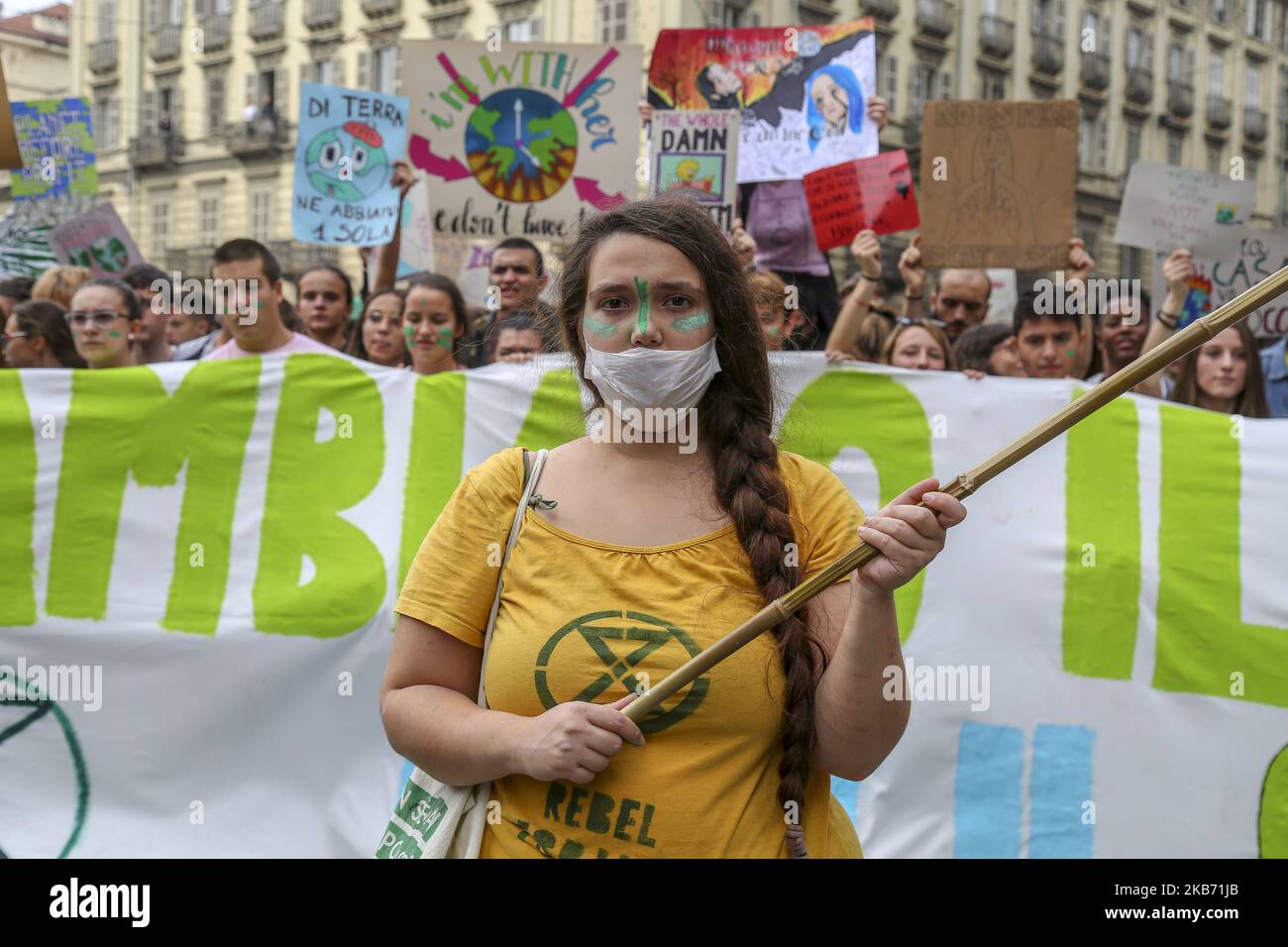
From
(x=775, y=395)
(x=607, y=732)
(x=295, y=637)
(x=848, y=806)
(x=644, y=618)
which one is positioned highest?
(x=775, y=395)

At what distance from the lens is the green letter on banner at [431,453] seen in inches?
187

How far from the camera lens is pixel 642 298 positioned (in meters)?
2.32

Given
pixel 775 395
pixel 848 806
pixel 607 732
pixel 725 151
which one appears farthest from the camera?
pixel 725 151

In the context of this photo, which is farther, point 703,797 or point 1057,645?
point 1057,645

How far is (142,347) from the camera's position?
6363 mm

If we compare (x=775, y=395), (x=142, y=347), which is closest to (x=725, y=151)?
(x=142, y=347)

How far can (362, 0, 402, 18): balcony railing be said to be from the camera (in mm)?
33750

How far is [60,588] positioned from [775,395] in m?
2.96

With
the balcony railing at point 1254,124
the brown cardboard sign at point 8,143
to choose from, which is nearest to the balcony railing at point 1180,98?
the balcony railing at point 1254,124

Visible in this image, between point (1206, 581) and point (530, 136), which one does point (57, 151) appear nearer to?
point (530, 136)

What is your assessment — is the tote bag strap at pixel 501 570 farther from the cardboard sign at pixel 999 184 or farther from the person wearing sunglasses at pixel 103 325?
the person wearing sunglasses at pixel 103 325

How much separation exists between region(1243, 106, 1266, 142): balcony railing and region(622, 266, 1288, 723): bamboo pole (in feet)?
152

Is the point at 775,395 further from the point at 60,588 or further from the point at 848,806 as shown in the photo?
the point at 60,588

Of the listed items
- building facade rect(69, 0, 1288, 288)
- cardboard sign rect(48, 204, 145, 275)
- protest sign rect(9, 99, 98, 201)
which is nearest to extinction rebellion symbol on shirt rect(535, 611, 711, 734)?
cardboard sign rect(48, 204, 145, 275)
